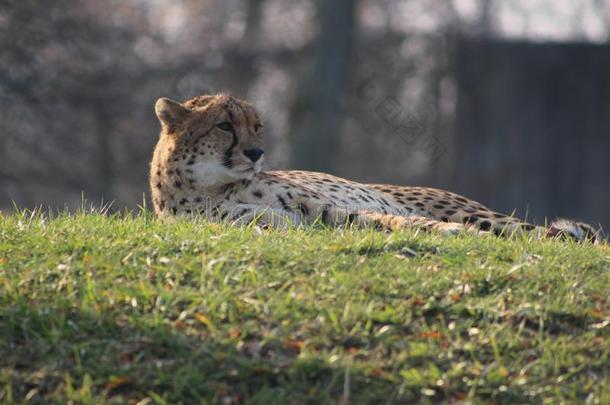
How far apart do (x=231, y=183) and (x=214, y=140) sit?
1.01 feet

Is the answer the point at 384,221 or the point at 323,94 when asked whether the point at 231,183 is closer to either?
the point at 384,221

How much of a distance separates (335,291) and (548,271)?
1.14 meters

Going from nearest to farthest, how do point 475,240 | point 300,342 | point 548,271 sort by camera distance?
point 300,342 → point 548,271 → point 475,240

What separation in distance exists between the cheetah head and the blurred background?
8526mm

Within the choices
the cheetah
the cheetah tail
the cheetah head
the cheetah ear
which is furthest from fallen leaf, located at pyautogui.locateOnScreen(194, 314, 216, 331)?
the cheetah ear

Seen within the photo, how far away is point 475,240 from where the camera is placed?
6379 mm

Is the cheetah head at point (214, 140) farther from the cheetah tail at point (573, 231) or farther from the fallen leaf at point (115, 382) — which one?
the fallen leaf at point (115, 382)

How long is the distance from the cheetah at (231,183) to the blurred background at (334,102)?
27.6ft

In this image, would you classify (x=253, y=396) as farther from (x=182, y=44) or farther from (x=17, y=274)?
(x=182, y=44)

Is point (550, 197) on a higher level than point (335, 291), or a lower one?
lower

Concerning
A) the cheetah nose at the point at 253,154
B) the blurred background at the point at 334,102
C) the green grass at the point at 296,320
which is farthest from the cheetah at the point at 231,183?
the blurred background at the point at 334,102

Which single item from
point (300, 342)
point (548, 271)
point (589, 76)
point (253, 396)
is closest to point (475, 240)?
point (548, 271)

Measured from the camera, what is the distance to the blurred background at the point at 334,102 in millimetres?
16875

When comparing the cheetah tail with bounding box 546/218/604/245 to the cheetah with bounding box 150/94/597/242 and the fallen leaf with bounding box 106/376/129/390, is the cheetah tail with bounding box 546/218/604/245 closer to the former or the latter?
the cheetah with bounding box 150/94/597/242
